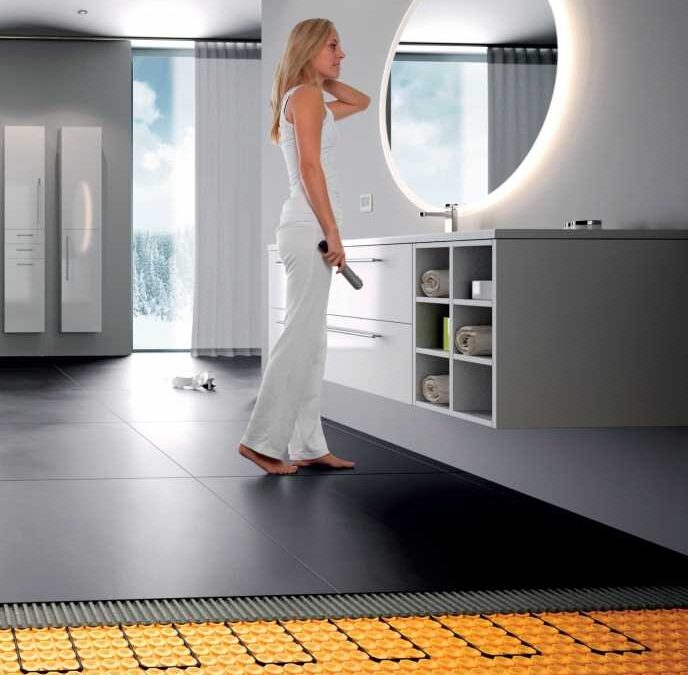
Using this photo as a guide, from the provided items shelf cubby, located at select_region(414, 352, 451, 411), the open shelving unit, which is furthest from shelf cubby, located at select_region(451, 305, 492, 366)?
shelf cubby, located at select_region(414, 352, 451, 411)

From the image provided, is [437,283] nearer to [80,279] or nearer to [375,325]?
[375,325]

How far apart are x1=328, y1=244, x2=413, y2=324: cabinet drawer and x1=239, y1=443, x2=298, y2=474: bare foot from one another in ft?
2.03

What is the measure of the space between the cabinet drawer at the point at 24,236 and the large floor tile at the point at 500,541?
6485mm

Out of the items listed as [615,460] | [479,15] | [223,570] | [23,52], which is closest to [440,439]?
[615,460]

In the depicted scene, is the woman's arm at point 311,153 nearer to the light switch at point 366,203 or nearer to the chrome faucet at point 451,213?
the chrome faucet at point 451,213

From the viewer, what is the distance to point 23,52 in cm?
988

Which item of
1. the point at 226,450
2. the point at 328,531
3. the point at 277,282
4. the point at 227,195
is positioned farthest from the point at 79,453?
the point at 227,195

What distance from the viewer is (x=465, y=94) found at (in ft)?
14.0

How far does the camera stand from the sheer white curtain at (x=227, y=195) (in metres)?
10.2

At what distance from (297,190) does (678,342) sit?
5.09 feet

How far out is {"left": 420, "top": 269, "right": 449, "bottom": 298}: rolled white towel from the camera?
11.5 feet

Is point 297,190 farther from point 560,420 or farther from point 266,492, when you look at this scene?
point 560,420

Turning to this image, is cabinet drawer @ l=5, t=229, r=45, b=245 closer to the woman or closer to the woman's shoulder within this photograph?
the woman

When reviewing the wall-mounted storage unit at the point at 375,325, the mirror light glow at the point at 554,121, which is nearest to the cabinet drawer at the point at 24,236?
the wall-mounted storage unit at the point at 375,325
